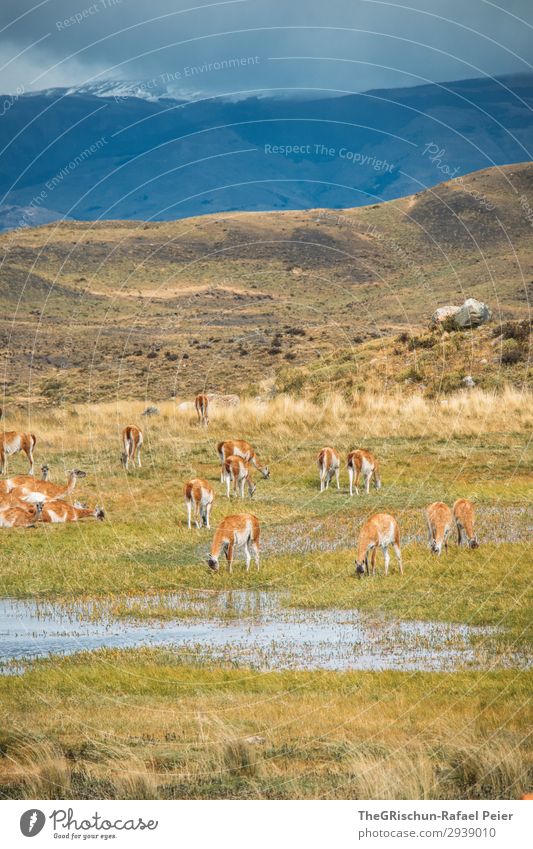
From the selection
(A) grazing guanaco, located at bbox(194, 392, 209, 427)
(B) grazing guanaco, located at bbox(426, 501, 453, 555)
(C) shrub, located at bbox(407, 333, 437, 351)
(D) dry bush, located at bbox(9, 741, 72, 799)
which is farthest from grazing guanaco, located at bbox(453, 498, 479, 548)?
(C) shrub, located at bbox(407, 333, 437, 351)

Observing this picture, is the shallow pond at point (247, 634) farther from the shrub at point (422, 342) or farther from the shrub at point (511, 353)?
the shrub at point (422, 342)

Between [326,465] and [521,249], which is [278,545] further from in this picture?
[521,249]

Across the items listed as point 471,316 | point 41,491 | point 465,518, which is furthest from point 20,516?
point 471,316

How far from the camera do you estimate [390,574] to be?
62.0 ft

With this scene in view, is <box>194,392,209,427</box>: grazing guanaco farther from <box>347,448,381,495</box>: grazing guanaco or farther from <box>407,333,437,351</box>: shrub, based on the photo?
<box>407,333,437,351</box>: shrub

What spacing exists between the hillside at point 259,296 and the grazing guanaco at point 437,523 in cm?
2431

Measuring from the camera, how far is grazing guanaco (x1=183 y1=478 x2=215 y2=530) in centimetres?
2336

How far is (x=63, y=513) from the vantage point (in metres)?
24.7

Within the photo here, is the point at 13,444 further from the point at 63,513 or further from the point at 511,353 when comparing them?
the point at 511,353

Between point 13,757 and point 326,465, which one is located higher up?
point 326,465

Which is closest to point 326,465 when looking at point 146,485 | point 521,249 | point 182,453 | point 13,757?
point 146,485

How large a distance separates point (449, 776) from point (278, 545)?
12.0 metres

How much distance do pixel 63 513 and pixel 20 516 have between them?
89cm
